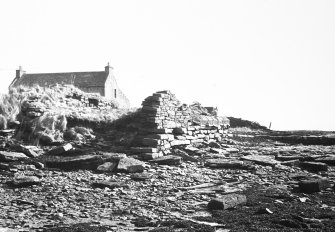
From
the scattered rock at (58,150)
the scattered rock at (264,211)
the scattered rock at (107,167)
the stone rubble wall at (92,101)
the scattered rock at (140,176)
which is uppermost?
the stone rubble wall at (92,101)

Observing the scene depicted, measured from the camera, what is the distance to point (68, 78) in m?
37.3

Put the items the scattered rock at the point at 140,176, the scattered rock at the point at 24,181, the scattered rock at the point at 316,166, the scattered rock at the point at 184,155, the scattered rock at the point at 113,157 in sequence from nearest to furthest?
Result: the scattered rock at the point at 24,181 < the scattered rock at the point at 140,176 < the scattered rock at the point at 113,157 < the scattered rock at the point at 316,166 < the scattered rock at the point at 184,155

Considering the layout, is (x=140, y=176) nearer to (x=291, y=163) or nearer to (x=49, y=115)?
(x=49, y=115)

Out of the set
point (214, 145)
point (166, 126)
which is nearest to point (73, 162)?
point (166, 126)

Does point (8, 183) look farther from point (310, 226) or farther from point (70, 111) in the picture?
point (310, 226)

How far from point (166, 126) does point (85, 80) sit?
2659 cm

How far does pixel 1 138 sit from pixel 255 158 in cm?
845

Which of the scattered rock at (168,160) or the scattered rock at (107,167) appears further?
the scattered rock at (168,160)

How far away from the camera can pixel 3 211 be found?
19.0 ft

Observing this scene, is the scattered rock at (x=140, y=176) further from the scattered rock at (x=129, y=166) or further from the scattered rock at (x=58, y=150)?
the scattered rock at (x=58, y=150)

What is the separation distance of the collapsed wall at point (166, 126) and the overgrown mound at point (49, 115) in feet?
4.94

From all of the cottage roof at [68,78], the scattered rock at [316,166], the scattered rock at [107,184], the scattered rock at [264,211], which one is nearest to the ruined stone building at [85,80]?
the cottage roof at [68,78]

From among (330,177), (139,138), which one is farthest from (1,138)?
(330,177)

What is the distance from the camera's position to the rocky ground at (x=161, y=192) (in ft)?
17.5
